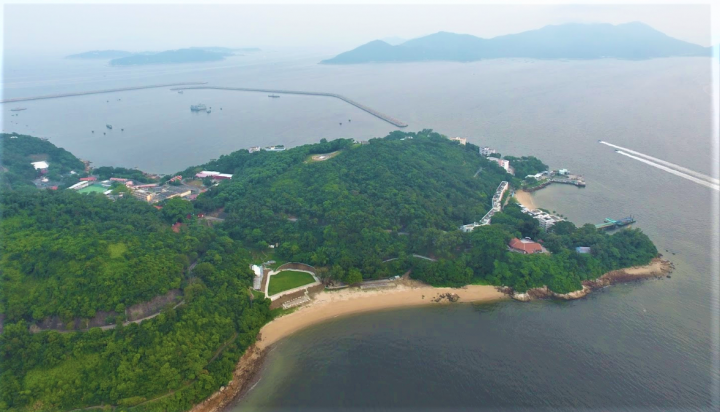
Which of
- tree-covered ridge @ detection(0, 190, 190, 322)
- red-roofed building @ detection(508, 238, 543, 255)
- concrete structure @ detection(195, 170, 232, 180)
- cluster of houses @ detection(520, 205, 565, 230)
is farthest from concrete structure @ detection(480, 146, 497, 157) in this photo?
tree-covered ridge @ detection(0, 190, 190, 322)

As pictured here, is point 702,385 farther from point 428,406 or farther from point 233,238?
point 233,238

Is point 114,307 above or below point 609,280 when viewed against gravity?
above

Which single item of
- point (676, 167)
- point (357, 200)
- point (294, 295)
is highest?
point (676, 167)

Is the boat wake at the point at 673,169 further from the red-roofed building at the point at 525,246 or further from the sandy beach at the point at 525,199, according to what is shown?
the red-roofed building at the point at 525,246

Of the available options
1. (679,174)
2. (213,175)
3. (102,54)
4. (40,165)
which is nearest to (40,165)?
(40,165)

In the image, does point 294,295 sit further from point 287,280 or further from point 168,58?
point 168,58

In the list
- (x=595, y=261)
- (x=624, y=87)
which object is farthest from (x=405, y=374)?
(x=624, y=87)

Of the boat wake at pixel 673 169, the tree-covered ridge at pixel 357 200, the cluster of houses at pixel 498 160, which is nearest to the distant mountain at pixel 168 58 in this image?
the tree-covered ridge at pixel 357 200
